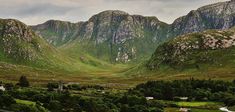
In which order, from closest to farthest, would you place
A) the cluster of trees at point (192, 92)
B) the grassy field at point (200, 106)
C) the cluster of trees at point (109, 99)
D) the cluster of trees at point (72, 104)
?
1. the cluster of trees at point (109, 99)
2. the cluster of trees at point (72, 104)
3. the grassy field at point (200, 106)
4. the cluster of trees at point (192, 92)

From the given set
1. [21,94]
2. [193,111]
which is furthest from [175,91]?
[21,94]

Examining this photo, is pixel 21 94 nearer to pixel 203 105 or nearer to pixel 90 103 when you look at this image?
pixel 90 103

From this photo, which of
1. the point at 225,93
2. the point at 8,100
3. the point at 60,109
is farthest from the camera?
the point at 225,93

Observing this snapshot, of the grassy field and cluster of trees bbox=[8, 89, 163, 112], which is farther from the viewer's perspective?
the grassy field

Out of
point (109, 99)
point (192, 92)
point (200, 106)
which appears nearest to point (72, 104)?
point (109, 99)

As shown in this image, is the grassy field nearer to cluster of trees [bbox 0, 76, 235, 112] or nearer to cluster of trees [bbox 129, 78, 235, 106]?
cluster of trees [bbox 0, 76, 235, 112]

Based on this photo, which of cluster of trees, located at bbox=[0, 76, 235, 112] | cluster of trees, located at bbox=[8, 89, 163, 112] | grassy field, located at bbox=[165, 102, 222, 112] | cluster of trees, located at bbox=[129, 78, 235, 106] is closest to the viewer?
cluster of trees, located at bbox=[0, 76, 235, 112]

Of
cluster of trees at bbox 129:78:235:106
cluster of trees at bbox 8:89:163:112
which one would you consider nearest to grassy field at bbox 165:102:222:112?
cluster of trees at bbox 129:78:235:106

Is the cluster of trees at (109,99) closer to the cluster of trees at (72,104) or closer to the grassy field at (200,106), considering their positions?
the cluster of trees at (72,104)

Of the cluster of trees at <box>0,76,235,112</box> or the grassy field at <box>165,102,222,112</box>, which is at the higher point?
the cluster of trees at <box>0,76,235,112</box>

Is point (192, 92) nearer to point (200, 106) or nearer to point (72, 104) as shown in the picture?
point (200, 106)

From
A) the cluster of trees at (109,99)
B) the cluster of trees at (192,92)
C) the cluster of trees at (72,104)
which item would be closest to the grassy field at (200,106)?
the cluster of trees at (109,99)
